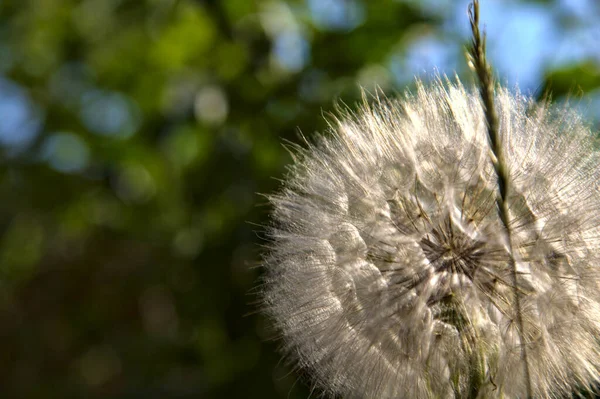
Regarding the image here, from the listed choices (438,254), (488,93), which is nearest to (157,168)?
(438,254)

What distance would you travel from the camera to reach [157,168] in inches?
187

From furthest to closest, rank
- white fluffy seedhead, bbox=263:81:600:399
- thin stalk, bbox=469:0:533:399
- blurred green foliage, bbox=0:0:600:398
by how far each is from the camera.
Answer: blurred green foliage, bbox=0:0:600:398
white fluffy seedhead, bbox=263:81:600:399
thin stalk, bbox=469:0:533:399

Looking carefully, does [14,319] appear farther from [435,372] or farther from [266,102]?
[435,372]

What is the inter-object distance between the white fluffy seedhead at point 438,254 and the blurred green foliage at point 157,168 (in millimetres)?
1013

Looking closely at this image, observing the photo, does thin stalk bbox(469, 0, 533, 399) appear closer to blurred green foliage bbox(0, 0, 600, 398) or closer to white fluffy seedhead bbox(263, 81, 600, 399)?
white fluffy seedhead bbox(263, 81, 600, 399)

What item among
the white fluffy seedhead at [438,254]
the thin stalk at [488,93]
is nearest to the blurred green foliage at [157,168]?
the white fluffy seedhead at [438,254]

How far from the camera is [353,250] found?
1.82m

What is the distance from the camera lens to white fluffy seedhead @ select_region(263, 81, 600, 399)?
1680 millimetres


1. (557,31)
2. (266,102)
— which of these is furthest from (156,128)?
(557,31)

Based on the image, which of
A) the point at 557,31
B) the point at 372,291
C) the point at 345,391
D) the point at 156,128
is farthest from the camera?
the point at 156,128

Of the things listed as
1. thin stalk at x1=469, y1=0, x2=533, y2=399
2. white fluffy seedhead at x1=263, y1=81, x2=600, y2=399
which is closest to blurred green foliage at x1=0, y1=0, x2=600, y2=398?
white fluffy seedhead at x1=263, y1=81, x2=600, y2=399

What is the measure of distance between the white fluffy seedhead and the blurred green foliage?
1013mm

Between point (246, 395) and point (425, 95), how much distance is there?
1.83 m

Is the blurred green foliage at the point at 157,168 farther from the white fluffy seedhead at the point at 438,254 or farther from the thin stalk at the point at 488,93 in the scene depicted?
the thin stalk at the point at 488,93
